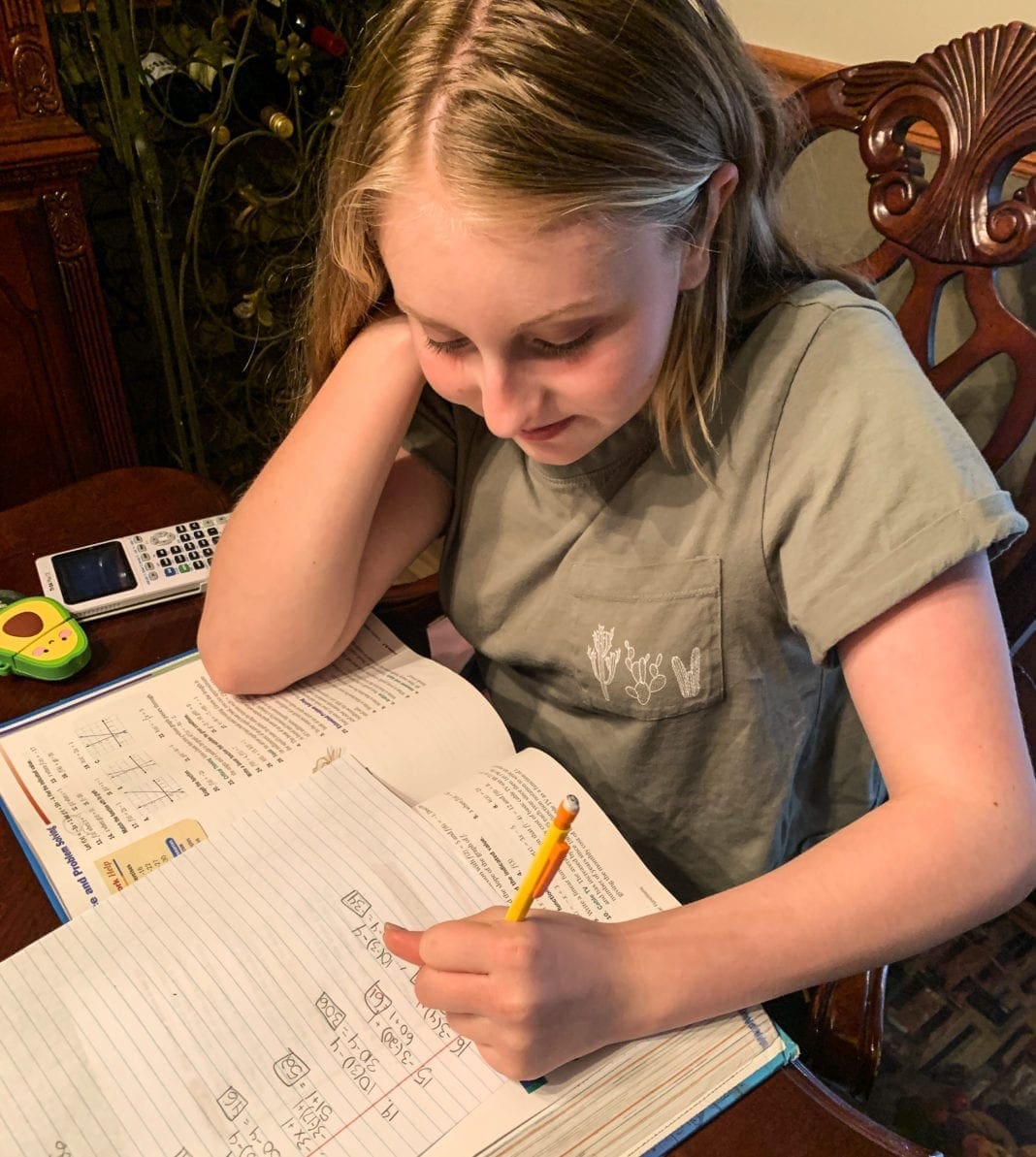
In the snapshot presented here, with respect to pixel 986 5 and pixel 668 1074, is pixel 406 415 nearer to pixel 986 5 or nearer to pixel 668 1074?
pixel 668 1074

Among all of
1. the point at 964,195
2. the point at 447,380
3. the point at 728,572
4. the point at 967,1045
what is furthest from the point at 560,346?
the point at 967,1045

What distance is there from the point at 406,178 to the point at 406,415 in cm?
Answer: 24

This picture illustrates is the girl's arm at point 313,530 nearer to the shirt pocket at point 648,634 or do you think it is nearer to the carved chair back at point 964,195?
the shirt pocket at point 648,634

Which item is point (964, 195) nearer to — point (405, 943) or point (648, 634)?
point (648, 634)

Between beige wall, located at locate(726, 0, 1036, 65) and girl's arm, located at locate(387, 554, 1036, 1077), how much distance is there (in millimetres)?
807

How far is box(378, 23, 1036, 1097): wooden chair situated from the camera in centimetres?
77

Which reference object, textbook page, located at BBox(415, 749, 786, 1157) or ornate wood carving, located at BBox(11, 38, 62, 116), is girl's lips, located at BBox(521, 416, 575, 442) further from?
ornate wood carving, located at BBox(11, 38, 62, 116)

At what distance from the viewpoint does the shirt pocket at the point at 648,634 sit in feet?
2.42

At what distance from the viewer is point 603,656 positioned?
78cm

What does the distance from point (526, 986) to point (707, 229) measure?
1.57ft

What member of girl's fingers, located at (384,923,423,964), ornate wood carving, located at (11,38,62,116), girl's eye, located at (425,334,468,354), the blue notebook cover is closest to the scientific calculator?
girl's eye, located at (425,334,468,354)

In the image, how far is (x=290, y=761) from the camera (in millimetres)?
723

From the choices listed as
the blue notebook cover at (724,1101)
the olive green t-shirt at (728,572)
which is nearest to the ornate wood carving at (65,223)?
the olive green t-shirt at (728,572)

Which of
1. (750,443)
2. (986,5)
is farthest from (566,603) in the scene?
(986,5)
